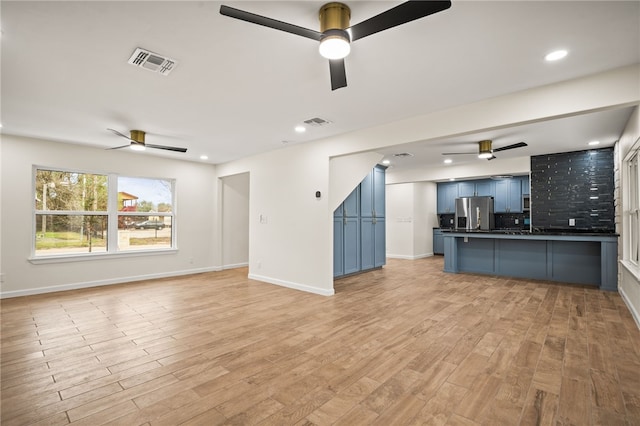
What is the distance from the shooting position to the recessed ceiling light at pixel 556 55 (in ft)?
7.87

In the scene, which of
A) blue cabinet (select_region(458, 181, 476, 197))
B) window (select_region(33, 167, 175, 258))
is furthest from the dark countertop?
window (select_region(33, 167, 175, 258))

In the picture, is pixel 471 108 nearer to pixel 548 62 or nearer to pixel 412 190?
pixel 548 62

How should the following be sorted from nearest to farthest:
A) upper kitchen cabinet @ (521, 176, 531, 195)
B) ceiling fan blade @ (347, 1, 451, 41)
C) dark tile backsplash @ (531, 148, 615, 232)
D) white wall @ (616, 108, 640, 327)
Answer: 1. ceiling fan blade @ (347, 1, 451, 41)
2. white wall @ (616, 108, 640, 327)
3. dark tile backsplash @ (531, 148, 615, 232)
4. upper kitchen cabinet @ (521, 176, 531, 195)

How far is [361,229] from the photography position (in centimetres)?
636

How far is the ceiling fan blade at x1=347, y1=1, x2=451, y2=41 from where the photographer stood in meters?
1.55

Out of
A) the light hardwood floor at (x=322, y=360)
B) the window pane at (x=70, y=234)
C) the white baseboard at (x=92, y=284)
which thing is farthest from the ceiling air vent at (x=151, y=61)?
the white baseboard at (x=92, y=284)

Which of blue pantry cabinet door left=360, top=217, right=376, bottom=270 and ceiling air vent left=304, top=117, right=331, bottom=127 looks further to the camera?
blue pantry cabinet door left=360, top=217, right=376, bottom=270

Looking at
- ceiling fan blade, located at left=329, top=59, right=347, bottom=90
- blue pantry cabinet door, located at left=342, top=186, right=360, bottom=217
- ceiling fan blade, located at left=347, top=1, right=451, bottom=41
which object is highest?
ceiling fan blade, located at left=347, top=1, right=451, bottom=41

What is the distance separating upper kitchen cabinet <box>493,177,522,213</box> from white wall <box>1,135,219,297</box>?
24.8ft

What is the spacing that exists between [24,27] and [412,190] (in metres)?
8.28

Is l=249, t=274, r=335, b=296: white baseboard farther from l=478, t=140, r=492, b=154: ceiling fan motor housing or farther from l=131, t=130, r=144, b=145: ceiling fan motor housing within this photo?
l=478, t=140, r=492, b=154: ceiling fan motor housing

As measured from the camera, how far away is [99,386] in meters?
2.15

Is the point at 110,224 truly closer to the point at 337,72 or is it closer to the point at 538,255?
the point at 337,72

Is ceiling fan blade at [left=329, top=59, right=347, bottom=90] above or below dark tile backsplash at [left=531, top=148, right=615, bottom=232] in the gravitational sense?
A: above
